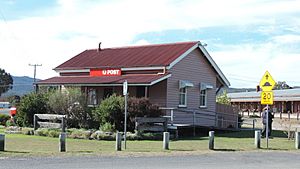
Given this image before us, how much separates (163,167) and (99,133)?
427 inches

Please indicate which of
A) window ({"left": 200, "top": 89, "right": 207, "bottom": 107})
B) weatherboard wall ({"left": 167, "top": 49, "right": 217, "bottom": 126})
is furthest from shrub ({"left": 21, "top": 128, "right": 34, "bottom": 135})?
window ({"left": 200, "top": 89, "right": 207, "bottom": 107})

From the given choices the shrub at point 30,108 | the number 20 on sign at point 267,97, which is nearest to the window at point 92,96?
the shrub at point 30,108

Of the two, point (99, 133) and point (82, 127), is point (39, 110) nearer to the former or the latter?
point (82, 127)

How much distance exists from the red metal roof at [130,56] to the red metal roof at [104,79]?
3.43 feet

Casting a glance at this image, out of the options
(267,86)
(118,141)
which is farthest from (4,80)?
(118,141)

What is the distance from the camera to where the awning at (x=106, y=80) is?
29469mm

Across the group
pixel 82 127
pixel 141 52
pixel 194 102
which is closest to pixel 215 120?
pixel 194 102

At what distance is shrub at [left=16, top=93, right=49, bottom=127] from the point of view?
30078 mm

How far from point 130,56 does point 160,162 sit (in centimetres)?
2073

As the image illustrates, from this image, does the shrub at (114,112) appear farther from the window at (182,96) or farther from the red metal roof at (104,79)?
the window at (182,96)

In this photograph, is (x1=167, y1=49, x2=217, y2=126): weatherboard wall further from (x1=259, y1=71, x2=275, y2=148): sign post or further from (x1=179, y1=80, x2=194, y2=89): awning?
(x1=259, y1=71, x2=275, y2=148): sign post

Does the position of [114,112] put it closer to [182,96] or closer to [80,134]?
[80,134]

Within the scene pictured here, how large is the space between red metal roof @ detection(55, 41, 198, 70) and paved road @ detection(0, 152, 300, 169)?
14686 millimetres

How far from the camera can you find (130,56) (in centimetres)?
3528
